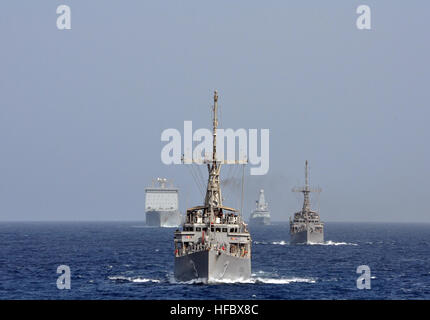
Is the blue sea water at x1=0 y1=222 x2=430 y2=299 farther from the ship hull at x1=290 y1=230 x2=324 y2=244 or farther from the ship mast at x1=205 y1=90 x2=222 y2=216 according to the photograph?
the ship hull at x1=290 y1=230 x2=324 y2=244

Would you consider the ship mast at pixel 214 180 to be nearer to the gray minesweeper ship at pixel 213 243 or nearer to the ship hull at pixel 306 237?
the gray minesweeper ship at pixel 213 243

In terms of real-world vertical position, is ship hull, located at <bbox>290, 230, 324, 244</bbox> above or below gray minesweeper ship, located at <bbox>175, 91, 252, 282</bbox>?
below

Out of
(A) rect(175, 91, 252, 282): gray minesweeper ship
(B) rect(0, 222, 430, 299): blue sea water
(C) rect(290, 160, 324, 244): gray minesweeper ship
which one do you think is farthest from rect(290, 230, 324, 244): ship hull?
(A) rect(175, 91, 252, 282): gray minesweeper ship

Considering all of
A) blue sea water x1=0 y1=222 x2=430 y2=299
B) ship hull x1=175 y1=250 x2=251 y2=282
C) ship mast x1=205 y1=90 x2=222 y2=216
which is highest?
ship mast x1=205 y1=90 x2=222 y2=216

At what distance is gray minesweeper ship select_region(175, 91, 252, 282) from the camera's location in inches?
2987

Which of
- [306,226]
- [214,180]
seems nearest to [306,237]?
[306,226]

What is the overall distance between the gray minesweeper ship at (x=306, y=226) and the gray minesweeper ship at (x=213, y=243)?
104 metres

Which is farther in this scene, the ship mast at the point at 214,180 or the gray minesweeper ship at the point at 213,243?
the ship mast at the point at 214,180

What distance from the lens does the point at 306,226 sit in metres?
188

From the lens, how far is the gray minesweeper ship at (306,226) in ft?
613

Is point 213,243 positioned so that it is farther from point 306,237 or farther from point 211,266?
point 306,237

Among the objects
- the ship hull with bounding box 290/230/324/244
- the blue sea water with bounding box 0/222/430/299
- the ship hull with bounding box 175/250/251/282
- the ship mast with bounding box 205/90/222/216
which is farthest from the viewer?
the ship hull with bounding box 290/230/324/244

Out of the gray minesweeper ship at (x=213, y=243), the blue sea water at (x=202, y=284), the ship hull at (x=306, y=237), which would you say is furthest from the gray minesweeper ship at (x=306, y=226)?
the gray minesweeper ship at (x=213, y=243)

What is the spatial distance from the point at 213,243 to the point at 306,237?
110946mm
